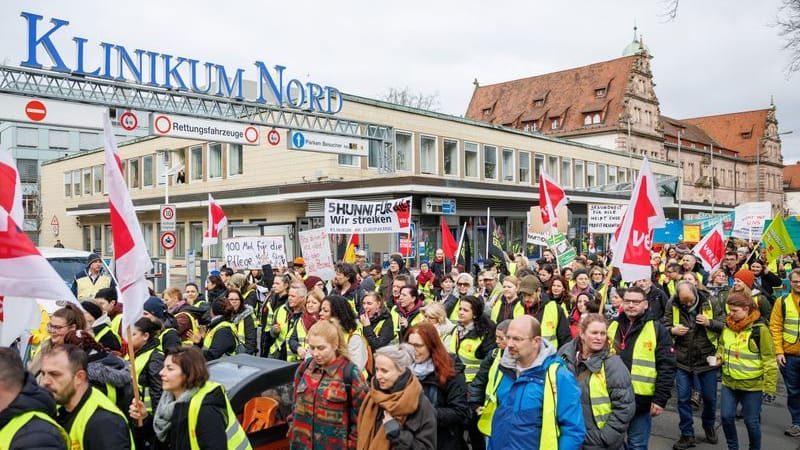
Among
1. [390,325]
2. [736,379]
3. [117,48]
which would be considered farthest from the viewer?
[117,48]

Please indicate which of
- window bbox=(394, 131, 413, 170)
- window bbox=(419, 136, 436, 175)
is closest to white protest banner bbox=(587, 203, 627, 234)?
window bbox=(394, 131, 413, 170)

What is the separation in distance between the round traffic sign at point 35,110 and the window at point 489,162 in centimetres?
2123

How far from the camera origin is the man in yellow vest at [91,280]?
11414mm

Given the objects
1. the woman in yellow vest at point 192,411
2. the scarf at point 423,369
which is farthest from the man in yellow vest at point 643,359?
the woman in yellow vest at point 192,411

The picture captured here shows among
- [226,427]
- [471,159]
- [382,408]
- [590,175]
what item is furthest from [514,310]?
[590,175]

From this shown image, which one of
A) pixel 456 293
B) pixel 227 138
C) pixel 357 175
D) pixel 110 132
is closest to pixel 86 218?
pixel 357 175

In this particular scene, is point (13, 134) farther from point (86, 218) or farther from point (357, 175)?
point (357, 175)

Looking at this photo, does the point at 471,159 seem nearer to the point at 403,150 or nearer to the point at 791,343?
the point at 403,150

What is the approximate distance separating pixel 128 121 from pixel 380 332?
10509 millimetres

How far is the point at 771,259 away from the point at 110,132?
12259 mm

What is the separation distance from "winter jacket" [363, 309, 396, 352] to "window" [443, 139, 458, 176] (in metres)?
22.8

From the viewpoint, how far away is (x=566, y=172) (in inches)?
1523

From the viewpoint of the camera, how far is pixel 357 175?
84.4 ft

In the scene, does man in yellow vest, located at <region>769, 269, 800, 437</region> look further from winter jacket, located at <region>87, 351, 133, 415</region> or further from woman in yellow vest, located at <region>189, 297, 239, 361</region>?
winter jacket, located at <region>87, 351, 133, 415</region>
